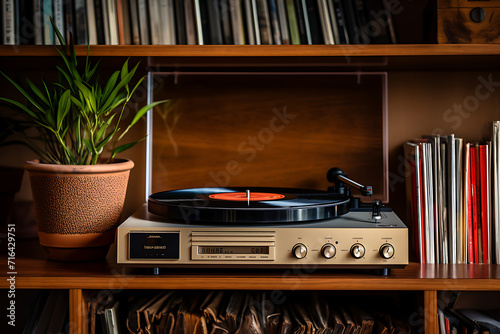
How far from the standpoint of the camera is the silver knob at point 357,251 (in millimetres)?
928

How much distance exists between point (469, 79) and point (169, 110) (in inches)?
34.8

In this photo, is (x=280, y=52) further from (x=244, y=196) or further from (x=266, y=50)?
(x=244, y=196)

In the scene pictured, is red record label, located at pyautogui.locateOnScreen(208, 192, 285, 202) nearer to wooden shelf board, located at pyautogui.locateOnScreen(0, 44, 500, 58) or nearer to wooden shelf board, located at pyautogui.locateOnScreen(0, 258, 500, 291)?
wooden shelf board, located at pyautogui.locateOnScreen(0, 258, 500, 291)

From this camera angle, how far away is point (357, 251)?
93 cm

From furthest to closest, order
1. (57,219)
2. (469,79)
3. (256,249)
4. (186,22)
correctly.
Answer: (469,79)
(186,22)
(57,219)
(256,249)

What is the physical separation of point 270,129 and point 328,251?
54cm

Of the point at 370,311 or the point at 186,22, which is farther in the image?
the point at 186,22

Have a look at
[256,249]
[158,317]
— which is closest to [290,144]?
[256,249]

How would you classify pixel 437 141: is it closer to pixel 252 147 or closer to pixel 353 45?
pixel 353 45

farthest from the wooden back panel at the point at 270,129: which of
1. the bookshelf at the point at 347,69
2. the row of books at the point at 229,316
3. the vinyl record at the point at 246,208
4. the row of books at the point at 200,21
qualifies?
the row of books at the point at 229,316

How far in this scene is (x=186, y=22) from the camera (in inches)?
47.0

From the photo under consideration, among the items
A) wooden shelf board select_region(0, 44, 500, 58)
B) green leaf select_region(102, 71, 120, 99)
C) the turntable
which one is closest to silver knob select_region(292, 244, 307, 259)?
the turntable

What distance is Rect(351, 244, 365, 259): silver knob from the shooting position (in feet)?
3.04

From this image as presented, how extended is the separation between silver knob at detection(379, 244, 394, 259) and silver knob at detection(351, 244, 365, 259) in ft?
0.13
